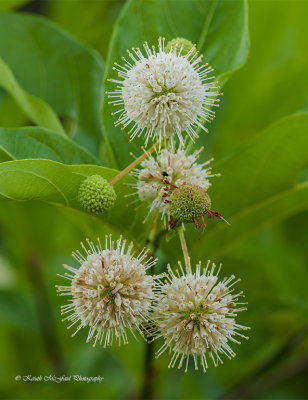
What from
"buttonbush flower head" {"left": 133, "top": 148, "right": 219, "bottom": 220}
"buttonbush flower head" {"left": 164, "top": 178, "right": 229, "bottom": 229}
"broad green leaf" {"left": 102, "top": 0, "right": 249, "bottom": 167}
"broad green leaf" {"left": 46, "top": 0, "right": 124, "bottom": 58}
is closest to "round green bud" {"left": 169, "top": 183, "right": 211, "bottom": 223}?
"buttonbush flower head" {"left": 164, "top": 178, "right": 229, "bottom": 229}

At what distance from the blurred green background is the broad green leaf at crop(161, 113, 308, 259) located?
2.15 feet

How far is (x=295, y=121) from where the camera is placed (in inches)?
71.3

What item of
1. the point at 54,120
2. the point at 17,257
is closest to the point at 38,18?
the point at 54,120

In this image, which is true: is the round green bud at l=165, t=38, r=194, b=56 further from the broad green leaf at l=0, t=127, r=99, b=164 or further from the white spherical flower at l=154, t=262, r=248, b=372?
the white spherical flower at l=154, t=262, r=248, b=372

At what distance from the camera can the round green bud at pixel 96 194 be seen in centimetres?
154

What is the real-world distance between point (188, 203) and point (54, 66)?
1.40 metres

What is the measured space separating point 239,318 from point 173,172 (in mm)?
909

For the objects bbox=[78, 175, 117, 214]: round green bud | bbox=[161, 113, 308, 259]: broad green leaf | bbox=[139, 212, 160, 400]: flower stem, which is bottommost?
bbox=[139, 212, 160, 400]: flower stem

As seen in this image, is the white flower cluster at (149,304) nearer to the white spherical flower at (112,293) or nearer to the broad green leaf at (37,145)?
the white spherical flower at (112,293)

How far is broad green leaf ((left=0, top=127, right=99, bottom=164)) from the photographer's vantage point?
1691 mm

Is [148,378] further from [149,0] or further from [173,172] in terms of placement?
[149,0]

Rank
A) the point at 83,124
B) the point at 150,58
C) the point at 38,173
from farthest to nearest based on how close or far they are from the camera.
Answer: the point at 83,124 → the point at 150,58 → the point at 38,173

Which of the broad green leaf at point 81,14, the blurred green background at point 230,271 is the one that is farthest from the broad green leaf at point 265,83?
the broad green leaf at point 81,14

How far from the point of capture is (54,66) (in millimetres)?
2496
